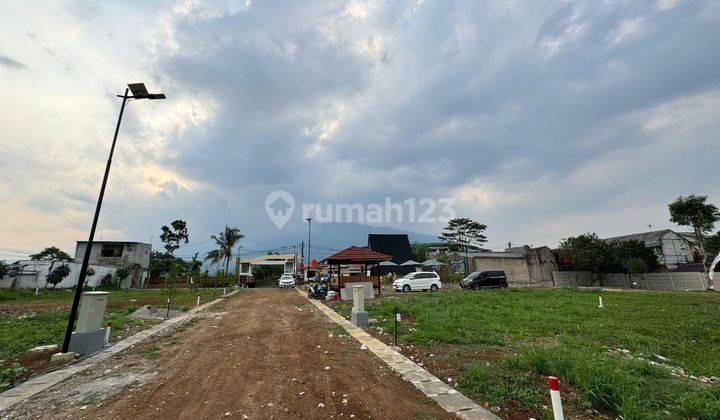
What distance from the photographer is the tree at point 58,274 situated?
101 feet

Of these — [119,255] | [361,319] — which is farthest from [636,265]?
[119,255]

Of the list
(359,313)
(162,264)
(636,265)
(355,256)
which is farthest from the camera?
(162,264)

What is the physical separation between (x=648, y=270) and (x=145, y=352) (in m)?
45.7

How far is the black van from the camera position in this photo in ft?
87.9

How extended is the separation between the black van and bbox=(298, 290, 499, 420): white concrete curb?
20.2 meters

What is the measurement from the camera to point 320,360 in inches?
278

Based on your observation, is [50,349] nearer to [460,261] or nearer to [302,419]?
[302,419]

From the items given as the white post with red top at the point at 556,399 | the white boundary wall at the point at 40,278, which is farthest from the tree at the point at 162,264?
the white post with red top at the point at 556,399

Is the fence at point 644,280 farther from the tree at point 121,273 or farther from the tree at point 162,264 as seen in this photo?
the tree at point 162,264

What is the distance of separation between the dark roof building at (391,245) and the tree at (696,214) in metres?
34.1

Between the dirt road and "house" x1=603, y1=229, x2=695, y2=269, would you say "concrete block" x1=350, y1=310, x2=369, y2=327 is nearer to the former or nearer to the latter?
the dirt road

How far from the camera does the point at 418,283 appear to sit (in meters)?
27.4

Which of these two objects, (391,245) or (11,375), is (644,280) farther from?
(11,375)

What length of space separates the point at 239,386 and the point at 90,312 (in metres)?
5.90
